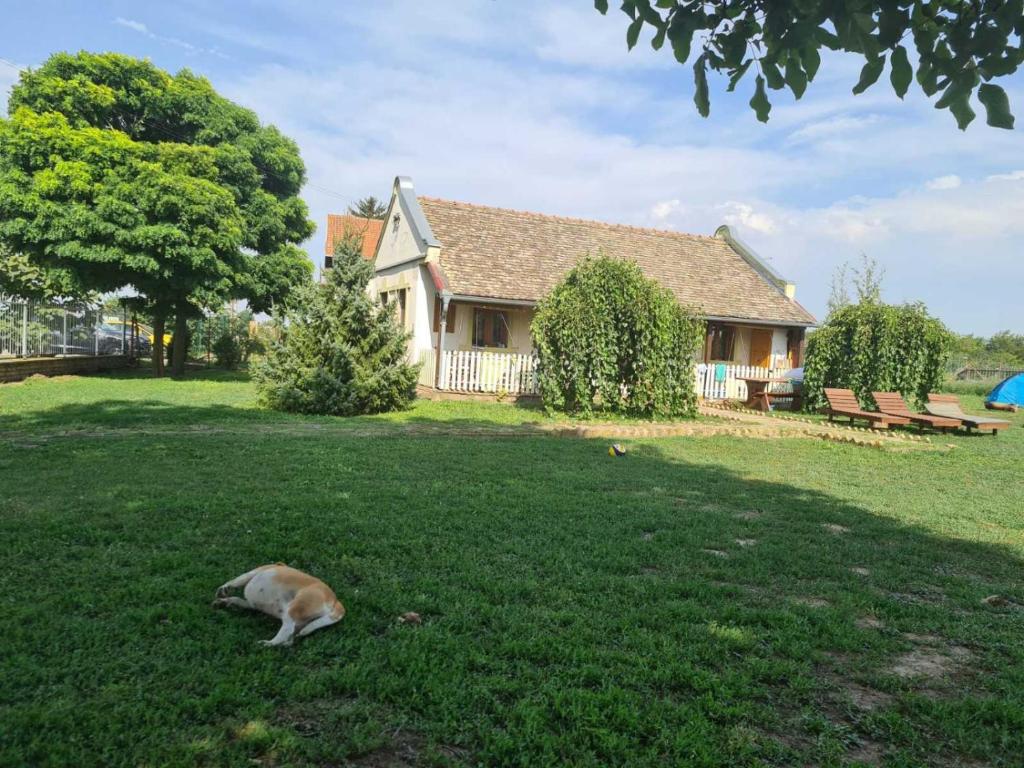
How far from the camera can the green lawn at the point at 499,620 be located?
8.28ft

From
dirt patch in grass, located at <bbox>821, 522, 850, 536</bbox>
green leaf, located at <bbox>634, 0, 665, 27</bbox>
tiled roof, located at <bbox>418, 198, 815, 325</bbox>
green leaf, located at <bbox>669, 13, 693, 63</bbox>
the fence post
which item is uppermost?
tiled roof, located at <bbox>418, 198, 815, 325</bbox>

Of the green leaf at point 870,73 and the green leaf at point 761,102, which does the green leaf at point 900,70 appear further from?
the green leaf at point 761,102

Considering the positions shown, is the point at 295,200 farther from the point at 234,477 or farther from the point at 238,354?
the point at 234,477

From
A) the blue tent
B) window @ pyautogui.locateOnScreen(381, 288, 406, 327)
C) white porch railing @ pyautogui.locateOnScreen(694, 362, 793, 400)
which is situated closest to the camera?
white porch railing @ pyautogui.locateOnScreen(694, 362, 793, 400)

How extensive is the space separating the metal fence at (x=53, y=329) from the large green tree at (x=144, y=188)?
145 cm

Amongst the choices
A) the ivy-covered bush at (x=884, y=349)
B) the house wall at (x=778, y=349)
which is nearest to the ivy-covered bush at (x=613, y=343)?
the ivy-covered bush at (x=884, y=349)

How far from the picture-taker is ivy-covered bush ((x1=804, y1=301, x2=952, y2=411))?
52.0 ft

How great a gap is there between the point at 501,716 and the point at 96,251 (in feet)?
58.0

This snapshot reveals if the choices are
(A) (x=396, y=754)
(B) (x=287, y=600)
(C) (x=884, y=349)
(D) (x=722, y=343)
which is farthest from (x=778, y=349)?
(A) (x=396, y=754)

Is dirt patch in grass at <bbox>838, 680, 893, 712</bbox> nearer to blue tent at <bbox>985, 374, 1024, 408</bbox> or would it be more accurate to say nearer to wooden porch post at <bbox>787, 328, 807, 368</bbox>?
wooden porch post at <bbox>787, 328, 807, 368</bbox>

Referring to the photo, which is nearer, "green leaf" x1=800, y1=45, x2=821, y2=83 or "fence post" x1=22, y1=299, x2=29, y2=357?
"green leaf" x1=800, y1=45, x2=821, y2=83

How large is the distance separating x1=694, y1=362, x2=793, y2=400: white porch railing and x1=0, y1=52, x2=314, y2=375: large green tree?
1303 cm

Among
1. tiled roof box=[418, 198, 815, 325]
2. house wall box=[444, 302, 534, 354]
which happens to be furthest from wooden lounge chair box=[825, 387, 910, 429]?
house wall box=[444, 302, 534, 354]

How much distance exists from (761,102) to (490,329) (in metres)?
15.1
